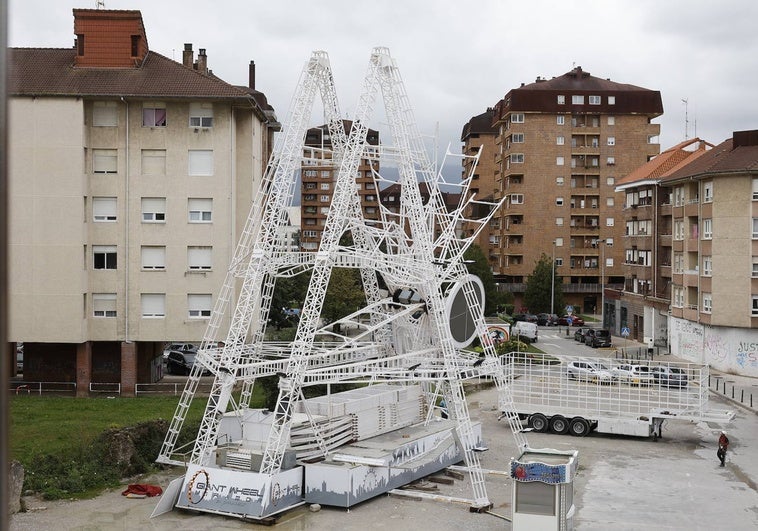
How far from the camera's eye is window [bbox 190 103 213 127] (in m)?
42.4

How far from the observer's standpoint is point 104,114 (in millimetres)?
41969

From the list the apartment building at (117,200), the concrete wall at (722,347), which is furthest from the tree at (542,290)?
the apartment building at (117,200)

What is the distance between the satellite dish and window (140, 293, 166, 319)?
18.3 meters

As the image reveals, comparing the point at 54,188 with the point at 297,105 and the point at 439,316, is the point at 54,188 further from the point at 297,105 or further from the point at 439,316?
the point at 439,316

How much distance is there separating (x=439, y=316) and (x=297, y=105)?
784 cm

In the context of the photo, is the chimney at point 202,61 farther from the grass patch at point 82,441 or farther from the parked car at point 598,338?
the parked car at point 598,338

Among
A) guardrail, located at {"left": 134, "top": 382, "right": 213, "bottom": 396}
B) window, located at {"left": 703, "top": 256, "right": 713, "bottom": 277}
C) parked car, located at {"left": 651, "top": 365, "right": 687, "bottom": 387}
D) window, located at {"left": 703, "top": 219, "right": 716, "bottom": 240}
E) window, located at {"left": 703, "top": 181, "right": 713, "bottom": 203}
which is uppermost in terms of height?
window, located at {"left": 703, "top": 181, "right": 713, "bottom": 203}

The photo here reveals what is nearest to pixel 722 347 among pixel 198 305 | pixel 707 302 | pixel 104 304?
pixel 707 302

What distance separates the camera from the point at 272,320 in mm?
71188

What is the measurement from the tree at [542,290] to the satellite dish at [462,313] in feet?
196

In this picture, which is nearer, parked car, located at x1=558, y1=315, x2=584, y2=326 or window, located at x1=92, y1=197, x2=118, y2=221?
window, located at x1=92, y1=197, x2=118, y2=221

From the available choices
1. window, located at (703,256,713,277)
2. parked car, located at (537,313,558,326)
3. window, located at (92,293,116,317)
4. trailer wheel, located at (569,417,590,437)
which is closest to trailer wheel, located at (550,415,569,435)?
trailer wheel, located at (569,417,590,437)

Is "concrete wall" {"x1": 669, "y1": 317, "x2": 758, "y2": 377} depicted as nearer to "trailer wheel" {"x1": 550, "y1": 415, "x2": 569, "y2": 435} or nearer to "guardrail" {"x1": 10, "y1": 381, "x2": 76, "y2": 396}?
"trailer wheel" {"x1": 550, "y1": 415, "x2": 569, "y2": 435}

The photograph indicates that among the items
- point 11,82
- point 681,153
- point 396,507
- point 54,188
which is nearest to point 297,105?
point 396,507
